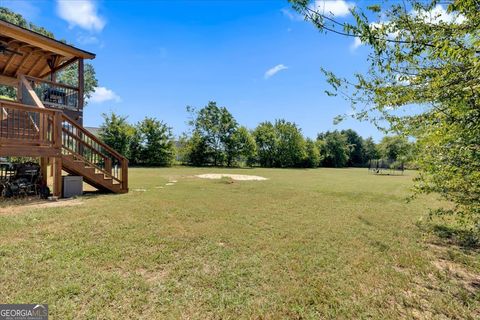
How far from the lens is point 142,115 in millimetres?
26531

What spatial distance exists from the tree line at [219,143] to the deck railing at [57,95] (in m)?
16.6

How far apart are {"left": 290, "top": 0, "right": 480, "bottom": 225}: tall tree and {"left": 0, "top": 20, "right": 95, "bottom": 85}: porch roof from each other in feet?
27.5

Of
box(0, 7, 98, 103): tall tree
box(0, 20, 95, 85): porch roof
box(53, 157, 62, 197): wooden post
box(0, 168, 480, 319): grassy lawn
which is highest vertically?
box(0, 7, 98, 103): tall tree

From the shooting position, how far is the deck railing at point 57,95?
7651 millimetres

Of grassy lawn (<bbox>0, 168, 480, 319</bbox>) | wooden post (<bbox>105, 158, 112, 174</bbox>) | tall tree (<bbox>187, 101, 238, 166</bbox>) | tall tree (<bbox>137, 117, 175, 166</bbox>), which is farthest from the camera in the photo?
tall tree (<bbox>187, 101, 238, 166</bbox>)

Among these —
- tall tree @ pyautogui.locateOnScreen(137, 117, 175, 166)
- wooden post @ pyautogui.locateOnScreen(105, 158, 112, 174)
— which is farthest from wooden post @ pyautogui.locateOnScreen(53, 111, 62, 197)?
tall tree @ pyautogui.locateOnScreen(137, 117, 175, 166)

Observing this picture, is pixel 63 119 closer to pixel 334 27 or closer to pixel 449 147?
pixel 334 27

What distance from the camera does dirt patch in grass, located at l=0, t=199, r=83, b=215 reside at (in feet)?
15.7

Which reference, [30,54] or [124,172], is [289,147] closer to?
[124,172]

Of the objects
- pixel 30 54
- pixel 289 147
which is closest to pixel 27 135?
pixel 30 54

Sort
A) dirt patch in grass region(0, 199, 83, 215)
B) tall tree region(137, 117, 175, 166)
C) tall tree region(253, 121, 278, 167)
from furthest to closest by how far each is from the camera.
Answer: tall tree region(253, 121, 278, 167)
tall tree region(137, 117, 175, 166)
dirt patch in grass region(0, 199, 83, 215)

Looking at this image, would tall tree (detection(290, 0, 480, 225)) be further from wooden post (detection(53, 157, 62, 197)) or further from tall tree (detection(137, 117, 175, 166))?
tall tree (detection(137, 117, 175, 166))

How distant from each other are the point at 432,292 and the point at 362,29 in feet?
9.35

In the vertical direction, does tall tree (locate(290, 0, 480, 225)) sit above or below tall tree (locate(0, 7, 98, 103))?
below
